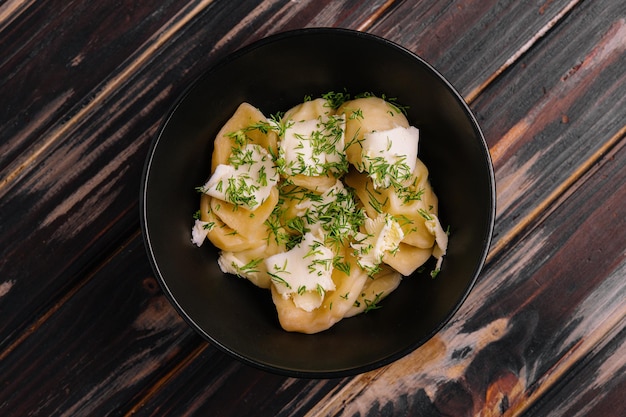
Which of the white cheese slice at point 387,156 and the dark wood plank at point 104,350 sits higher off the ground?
the white cheese slice at point 387,156

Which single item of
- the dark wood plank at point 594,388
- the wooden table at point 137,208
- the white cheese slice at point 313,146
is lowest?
the dark wood plank at point 594,388

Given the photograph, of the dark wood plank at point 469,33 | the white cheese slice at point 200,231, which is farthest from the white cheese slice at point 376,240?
the dark wood plank at point 469,33

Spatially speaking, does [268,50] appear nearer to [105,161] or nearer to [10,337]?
[105,161]

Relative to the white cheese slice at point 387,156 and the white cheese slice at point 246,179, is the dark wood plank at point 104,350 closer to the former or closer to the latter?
the white cheese slice at point 246,179

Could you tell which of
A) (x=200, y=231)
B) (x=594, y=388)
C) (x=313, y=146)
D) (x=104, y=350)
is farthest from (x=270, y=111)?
(x=594, y=388)

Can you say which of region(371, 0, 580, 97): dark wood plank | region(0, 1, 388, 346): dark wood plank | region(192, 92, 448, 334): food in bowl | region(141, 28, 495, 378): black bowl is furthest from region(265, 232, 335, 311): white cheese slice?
region(371, 0, 580, 97): dark wood plank

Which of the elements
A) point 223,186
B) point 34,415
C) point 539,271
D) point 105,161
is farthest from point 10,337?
point 539,271

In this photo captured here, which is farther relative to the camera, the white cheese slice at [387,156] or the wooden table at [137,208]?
the wooden table at [137,208]

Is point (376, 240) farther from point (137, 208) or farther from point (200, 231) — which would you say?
point (137, 208)

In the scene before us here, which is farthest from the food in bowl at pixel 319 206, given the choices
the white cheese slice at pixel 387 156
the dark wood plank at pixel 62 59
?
the dark wood plank at pixel 62 59
